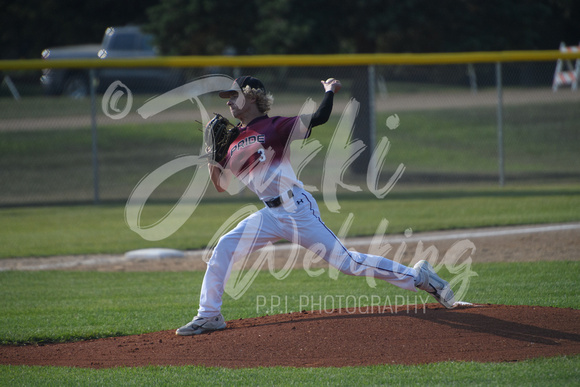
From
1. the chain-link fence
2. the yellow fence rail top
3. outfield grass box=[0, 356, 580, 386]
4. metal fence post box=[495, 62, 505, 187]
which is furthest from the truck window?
outfield grass box=[0, 356, 580, 386]

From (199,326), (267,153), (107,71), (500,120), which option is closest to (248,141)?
(267,153)

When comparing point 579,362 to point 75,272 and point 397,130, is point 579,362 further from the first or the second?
point 397,130

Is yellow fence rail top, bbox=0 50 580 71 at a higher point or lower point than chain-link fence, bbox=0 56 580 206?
higher

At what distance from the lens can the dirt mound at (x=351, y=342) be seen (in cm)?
467

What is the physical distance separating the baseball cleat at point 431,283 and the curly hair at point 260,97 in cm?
191

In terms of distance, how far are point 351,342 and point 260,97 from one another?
85.6 inches

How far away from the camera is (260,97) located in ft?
17.3

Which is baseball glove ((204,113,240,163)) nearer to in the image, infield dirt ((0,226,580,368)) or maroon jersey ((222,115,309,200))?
maroon jersey ((222,115,309,200))

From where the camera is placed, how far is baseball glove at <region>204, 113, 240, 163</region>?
5301mm

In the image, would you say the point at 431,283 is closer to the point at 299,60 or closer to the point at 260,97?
the point at 260,97

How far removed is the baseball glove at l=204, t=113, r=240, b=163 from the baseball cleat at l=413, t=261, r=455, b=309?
1957 millimetres

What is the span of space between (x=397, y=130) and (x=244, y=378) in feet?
55.9

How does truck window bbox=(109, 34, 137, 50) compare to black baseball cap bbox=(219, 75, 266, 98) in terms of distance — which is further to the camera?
truck window bbox=(109, 34, 137, 50)

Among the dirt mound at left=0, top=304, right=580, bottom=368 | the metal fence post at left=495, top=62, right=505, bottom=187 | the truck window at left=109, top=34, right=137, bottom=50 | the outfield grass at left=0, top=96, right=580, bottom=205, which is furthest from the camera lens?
the truck window at left=109, top=34, right=137, bottom=50
